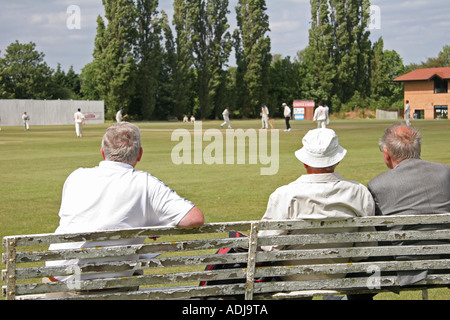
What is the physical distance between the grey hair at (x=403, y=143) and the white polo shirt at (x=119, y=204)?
66.7 inches

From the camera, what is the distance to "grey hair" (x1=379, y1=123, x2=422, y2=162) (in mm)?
4359

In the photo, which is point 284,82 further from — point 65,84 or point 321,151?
point 321,151

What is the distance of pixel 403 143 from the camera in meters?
4.37

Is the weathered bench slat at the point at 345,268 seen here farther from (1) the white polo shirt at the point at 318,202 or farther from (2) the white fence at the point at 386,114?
(2) the white fence at the point at 386,114

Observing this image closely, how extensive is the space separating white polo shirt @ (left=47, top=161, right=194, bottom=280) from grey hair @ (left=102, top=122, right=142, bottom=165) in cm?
13

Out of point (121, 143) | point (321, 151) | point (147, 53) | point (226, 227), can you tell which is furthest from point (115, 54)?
point (226, 227)

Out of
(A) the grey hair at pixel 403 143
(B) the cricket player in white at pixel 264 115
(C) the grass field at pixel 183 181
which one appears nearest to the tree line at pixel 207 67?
(B) the cricket player in white at pixel 264 115

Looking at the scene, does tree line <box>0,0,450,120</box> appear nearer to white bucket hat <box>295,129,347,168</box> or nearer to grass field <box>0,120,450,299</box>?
grass field <box>0,120,450,299</box>

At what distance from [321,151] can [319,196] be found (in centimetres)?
34

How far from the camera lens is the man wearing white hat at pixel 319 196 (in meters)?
3.88

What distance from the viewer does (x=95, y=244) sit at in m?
3.56
